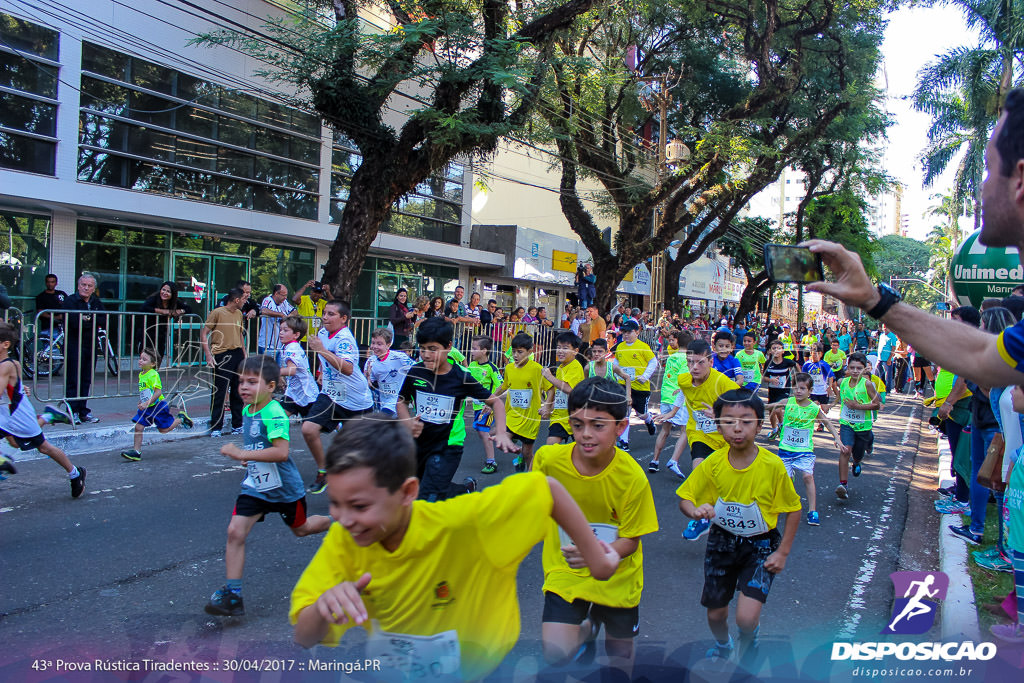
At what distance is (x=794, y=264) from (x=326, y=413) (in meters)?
4.94

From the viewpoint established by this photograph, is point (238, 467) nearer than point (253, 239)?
Yes

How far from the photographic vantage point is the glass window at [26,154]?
11.7m

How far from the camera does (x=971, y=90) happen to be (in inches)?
845

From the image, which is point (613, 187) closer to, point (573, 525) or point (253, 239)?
point (253, 239)

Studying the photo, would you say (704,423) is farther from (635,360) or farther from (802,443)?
(635,360)

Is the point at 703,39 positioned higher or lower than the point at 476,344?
higher

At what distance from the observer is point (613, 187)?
68.1 feet

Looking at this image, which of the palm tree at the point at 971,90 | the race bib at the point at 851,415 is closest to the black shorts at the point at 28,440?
the race bib at the point at 851,415

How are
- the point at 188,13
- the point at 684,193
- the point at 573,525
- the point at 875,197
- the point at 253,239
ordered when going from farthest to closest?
the point at 875,197, the point at 684,193, the point at 253,239, the point at 188,13, the point at 573,525

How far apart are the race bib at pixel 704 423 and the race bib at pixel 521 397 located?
1.60 m

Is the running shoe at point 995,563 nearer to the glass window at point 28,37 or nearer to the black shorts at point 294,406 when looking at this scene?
the black shorts at point 294,406

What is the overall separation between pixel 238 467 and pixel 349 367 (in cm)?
219

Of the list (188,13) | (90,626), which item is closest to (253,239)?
(188,13)

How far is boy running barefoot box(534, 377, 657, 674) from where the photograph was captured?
120 inches
